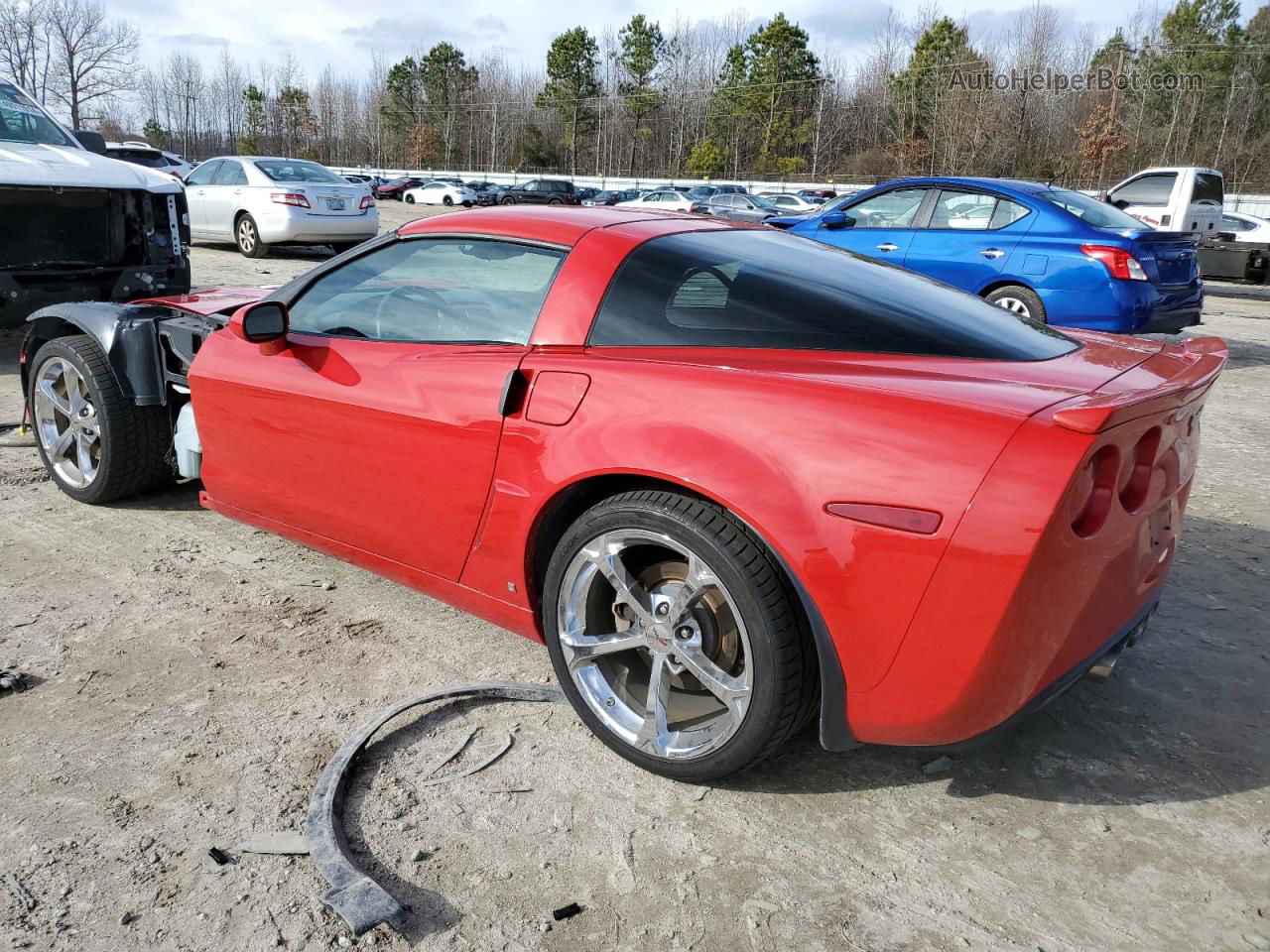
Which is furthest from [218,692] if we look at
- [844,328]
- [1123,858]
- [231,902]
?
[1123,858]

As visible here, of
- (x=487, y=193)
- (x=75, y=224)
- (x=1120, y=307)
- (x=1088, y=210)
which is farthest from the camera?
(x=487, y=193)

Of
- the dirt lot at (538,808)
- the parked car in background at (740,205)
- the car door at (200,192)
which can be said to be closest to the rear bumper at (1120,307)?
the dirt lot at (538,808)

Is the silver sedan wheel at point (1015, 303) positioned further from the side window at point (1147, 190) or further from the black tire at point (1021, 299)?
the side window at point (1147, 190)

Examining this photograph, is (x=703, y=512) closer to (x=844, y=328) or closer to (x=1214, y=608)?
(x=844, y=328)

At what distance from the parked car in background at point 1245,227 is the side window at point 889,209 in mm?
10710

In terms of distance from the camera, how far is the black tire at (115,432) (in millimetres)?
4000

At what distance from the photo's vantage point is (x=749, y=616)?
217 cm

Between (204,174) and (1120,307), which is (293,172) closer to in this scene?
(204,174)

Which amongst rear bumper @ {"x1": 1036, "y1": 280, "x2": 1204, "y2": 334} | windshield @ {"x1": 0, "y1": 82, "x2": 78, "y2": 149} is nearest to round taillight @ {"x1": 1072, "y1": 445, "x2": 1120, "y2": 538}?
rear bumper @ {"x1": 1036, "y1": 280, "x2": 1204, "y2": 334}

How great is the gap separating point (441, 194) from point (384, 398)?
44.3 metres

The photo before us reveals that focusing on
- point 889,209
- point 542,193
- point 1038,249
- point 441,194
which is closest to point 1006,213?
point 1038,249

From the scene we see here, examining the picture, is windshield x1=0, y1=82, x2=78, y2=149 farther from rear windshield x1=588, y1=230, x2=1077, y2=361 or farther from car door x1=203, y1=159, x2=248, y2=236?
rear windshield x1=588, y1=230, x2=1077, y2=361

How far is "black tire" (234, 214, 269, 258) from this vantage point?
13898 mm

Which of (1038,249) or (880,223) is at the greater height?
(880,223)
